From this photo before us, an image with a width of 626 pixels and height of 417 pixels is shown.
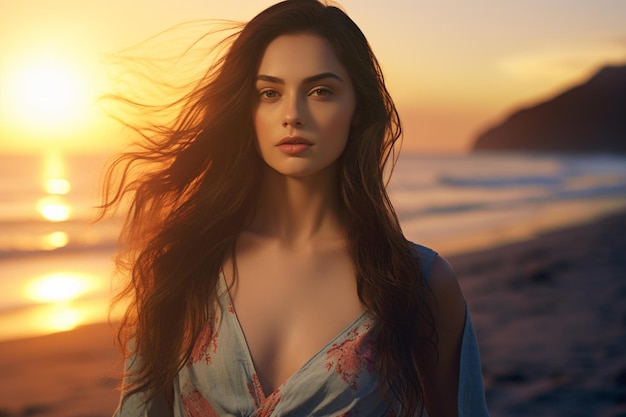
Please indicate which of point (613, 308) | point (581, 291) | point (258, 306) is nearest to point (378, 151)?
point (258, 306)

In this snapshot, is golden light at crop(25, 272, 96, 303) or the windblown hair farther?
golden light at crop(25, 272, 96, 303)

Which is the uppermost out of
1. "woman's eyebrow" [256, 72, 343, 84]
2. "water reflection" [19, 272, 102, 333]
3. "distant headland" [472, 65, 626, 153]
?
"distant headland" [472, 65, 626, 153]

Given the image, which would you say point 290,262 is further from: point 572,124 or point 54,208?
point 572,124

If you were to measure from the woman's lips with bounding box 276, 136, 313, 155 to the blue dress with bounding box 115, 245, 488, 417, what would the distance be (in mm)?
468

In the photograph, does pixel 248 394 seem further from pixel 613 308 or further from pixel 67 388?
pixel 613 308

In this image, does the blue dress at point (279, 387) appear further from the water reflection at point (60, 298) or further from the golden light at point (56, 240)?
the golden light at point (56, 240)

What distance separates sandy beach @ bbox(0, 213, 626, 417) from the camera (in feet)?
18.5

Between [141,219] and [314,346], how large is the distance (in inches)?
29.5

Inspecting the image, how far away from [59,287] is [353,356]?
8.77 meters

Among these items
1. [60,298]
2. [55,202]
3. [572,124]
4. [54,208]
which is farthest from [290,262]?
[572,124]

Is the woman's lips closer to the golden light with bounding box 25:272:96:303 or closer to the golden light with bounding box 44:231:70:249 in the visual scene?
the golden light with bounding box 25:272:96:303

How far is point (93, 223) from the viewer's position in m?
2.89

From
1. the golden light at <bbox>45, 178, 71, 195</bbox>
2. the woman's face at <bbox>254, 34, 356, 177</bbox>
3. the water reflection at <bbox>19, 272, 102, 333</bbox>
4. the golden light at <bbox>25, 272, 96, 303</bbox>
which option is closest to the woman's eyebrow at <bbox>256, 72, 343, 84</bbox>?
the woman's face at <bbox>254, 34, 356, 177</bbox>

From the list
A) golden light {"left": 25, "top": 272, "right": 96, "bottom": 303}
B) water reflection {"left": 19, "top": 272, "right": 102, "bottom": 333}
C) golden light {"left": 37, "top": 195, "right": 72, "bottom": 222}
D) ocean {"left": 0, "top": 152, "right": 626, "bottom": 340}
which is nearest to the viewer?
water reflection {"left": 19, "top": 272, "right": 102, "bottom": 333}
